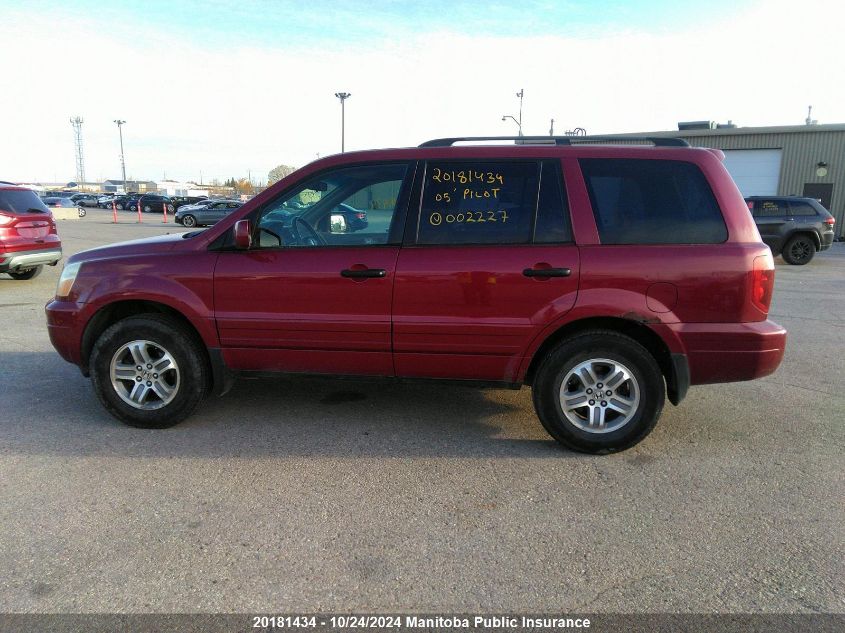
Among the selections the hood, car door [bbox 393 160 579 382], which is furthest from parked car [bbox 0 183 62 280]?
car door [bbox 393 160 579 382]

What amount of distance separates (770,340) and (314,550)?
2885 millimetres

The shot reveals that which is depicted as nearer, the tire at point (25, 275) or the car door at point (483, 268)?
the car door at point (483, 268)

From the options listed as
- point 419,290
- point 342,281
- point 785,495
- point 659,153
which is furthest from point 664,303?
point 342,281

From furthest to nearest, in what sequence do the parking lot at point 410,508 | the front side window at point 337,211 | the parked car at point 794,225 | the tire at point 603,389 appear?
the parked car at point 794,225, the front side window at point 337,211, the tire at point 603,389, the parking lot at point 410,508

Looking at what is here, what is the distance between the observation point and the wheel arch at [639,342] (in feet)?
12.2

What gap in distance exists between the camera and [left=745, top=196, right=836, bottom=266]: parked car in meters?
15.1

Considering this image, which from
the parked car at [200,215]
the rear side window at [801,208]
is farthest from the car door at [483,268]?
the parked car at [200,215]

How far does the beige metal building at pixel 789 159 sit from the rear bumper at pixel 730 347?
25.2 metres

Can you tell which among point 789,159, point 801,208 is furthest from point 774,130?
point 801,208

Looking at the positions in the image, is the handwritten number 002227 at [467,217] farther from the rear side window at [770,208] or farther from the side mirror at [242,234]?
the rear side window at [770,208]

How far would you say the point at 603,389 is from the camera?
376 cm

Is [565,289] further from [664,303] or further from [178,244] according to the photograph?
[178,244]

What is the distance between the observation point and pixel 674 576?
259 centimetres

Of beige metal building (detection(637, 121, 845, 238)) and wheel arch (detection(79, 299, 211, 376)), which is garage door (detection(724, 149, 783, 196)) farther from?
wheel arch (detection(79, 299, 211, 376))
